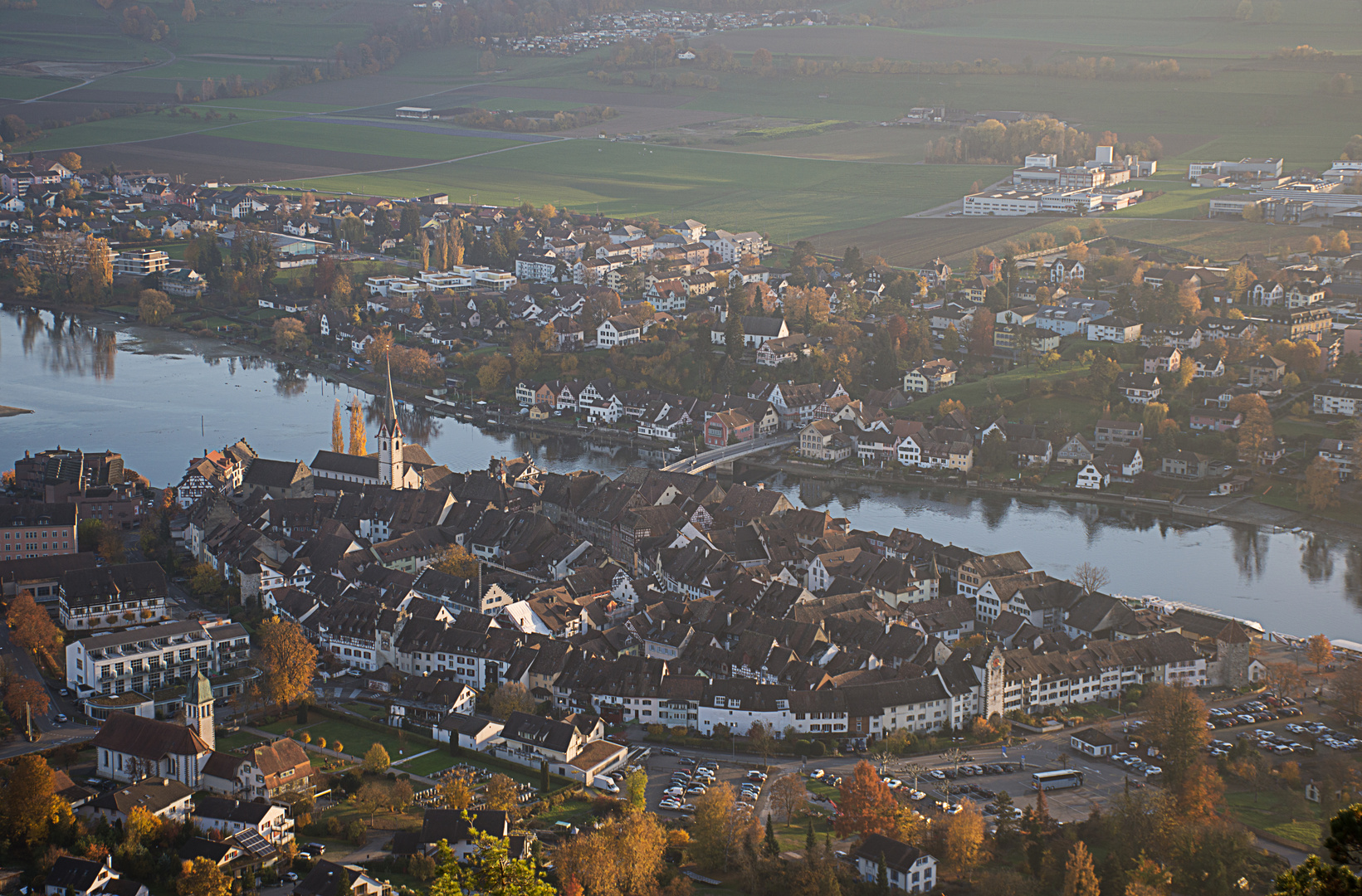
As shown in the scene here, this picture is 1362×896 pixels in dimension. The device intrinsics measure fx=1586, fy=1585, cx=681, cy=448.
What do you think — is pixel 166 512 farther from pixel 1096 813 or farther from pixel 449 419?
pixel 1096 813

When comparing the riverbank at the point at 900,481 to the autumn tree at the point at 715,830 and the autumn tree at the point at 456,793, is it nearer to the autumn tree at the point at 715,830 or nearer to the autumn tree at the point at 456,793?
the autumn tree at the point at 715,830

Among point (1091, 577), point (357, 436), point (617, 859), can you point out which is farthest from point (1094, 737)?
point (357, 436)

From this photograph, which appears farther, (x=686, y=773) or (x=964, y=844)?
(x=686, y=773)

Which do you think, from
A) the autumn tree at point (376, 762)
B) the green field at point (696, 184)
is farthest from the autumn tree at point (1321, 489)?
the green field at point (696, 184)

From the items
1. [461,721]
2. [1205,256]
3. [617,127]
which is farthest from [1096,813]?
[617,127]

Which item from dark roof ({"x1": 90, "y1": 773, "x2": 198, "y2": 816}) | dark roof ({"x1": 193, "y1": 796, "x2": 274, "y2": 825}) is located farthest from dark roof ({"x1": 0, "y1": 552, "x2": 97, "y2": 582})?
dark roof ({"x1": 193, "y1": 796, "x2": 274, "y2": 825})

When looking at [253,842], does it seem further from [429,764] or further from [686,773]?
[686,773]
